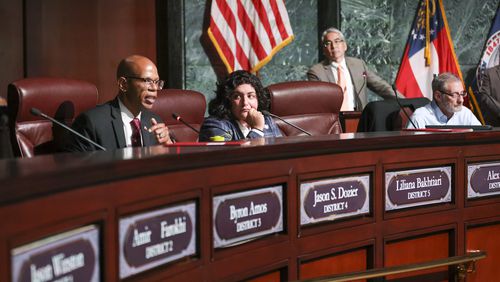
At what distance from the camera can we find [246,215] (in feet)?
7.98

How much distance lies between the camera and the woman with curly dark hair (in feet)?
12.6

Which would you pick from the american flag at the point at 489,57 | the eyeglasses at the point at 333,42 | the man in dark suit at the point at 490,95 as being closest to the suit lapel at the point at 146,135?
the eyeglasses at the point at 333,42

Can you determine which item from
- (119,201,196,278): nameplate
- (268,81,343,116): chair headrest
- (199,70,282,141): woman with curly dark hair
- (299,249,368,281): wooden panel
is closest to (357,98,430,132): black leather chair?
(268,81,343,116): chair headrest

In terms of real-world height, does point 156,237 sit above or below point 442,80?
below

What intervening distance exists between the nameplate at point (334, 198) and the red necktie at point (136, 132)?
3.21ft

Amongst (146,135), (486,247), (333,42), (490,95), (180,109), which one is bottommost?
(486,247)

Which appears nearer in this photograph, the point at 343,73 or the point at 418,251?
the point at 418,251

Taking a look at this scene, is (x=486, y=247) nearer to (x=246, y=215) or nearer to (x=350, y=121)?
(x=246, y=215)

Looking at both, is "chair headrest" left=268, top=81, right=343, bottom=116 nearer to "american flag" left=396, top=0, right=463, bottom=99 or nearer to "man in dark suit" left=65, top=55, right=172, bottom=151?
"man in dark suit" left=65, top=55, right=172, bottom=151

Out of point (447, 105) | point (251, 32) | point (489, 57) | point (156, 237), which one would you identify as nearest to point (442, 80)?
point (447, 105)

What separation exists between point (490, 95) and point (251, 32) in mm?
2306

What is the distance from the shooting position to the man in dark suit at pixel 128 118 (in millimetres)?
3320

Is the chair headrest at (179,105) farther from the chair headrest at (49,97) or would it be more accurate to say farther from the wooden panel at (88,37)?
the wooden panel at (88,37)

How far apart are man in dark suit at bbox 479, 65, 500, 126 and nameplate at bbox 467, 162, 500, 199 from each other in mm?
4010
